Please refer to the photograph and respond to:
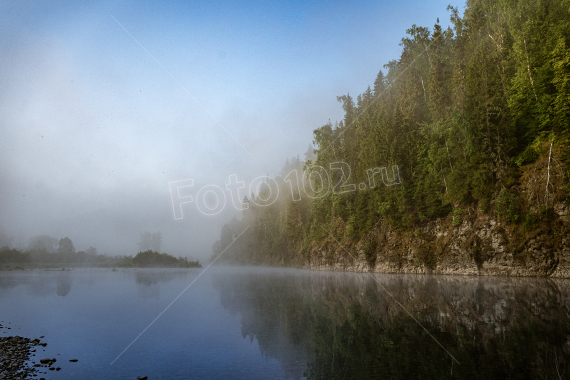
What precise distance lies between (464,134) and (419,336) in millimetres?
41883

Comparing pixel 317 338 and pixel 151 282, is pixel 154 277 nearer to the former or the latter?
pixel 151 282

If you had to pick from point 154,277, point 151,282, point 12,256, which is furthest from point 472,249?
point 12,256

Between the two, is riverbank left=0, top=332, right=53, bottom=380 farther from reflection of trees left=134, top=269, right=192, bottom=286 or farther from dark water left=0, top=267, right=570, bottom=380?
reflection of trees left=134, top=269, right=192, bottom=286

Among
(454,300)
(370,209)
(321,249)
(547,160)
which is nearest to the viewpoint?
(454,300)

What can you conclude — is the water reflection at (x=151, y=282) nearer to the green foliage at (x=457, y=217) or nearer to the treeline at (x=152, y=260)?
the green foliage at (x=457, y=217)

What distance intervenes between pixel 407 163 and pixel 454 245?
19.2 m

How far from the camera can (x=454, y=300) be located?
20.2 metres

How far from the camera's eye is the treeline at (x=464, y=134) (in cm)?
3816

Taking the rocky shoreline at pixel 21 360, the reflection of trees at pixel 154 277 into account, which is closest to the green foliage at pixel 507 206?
the reflection of trees at pixel 154 277

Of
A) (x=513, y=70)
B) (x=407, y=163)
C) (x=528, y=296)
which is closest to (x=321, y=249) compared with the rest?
(x=407, y=163)

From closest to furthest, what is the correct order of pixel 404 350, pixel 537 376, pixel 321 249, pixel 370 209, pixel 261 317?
pixel 537 376 < pixel 404 350 < pixel 261 317 < pixel 370 209 < pixel 321 249

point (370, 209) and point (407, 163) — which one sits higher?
point (407, 163)

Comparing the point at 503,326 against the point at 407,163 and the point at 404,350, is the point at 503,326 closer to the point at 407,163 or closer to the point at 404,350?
the point at 404,350

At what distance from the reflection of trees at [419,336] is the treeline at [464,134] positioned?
83.5 feet
